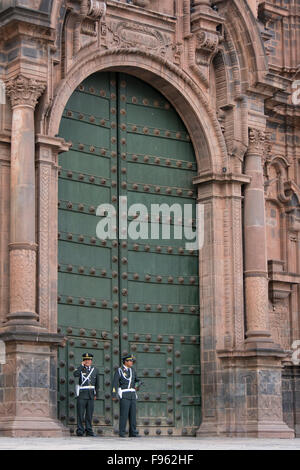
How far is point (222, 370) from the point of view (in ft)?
75.4

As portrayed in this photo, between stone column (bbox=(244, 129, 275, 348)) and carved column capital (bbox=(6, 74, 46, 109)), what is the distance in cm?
528

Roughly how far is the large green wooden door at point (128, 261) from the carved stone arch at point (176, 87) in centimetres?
24

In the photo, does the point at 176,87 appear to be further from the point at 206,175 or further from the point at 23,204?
the point at 23,204

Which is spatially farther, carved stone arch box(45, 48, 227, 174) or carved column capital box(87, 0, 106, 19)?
carved stone arch box(45, 48, 227, 174)

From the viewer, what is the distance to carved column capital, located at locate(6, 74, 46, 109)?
67.5 feet

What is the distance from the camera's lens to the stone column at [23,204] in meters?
20.0

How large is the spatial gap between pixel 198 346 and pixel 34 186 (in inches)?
205

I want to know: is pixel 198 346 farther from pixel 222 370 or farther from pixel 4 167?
pixel 4 167

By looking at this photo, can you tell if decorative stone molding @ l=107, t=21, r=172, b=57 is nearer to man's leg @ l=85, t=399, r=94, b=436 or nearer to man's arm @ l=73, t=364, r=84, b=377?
man's arm @ l=73, t=364, r=84, b=377

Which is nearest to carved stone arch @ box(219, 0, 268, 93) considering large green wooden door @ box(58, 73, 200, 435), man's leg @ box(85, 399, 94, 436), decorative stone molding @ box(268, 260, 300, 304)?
large green wooden door @ box(58, 73, 200, 435)
